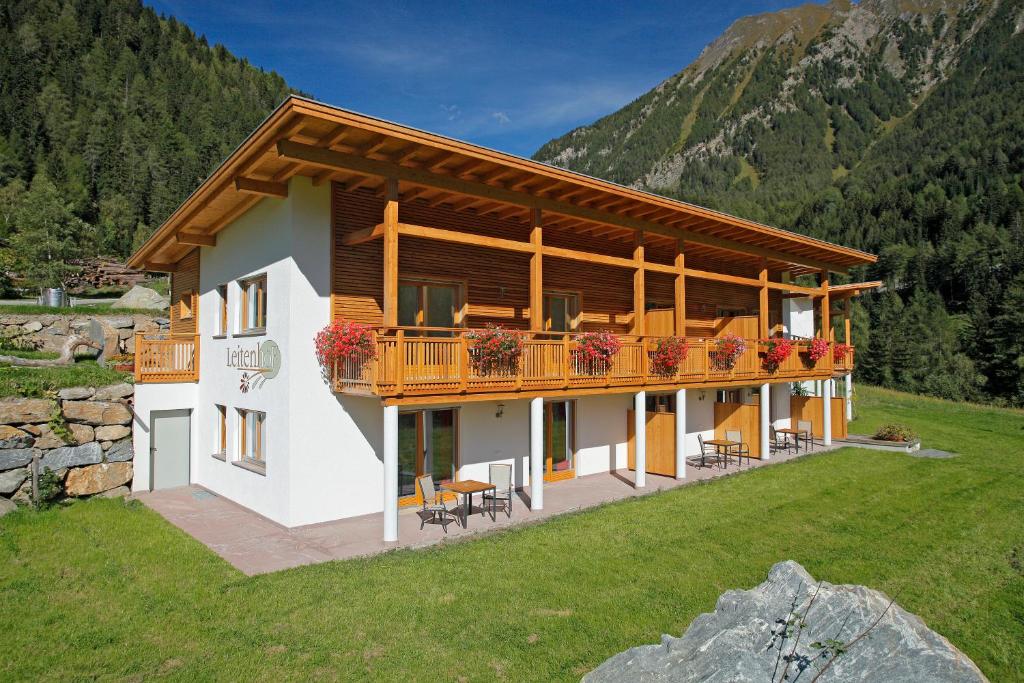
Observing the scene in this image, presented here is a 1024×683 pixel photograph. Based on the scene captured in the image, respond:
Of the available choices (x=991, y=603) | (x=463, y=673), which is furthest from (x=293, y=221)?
(x=991, y=603)

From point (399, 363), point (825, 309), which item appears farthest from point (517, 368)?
point (825, 309)

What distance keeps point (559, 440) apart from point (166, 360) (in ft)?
31.1

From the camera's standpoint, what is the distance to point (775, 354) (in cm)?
1689

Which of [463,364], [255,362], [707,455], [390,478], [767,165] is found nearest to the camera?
[390,478]

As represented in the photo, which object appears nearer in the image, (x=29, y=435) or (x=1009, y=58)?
(x=29, y=435)

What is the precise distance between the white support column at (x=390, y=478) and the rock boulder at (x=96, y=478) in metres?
7.19

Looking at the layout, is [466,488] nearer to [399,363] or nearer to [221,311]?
[399,363]

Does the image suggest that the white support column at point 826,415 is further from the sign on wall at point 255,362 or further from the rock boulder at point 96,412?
the rock boulder at point 96,412

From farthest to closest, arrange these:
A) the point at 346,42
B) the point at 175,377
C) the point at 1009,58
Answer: the point at 1009,58
the point at 346,42
the point at 175,377

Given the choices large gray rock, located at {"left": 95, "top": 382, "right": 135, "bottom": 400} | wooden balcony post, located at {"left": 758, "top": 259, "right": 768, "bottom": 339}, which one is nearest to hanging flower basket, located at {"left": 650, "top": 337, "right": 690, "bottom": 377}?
wooden balcony post, located at {"left": 758, "top": 259, "right": 768, "bottom": 339}

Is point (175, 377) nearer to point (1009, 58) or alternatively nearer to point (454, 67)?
point (454, 67)

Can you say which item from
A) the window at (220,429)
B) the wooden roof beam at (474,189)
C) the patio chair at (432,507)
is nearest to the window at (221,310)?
the window at (220,429)

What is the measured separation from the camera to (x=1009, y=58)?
137 metres

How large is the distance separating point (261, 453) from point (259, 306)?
3.02 meters
